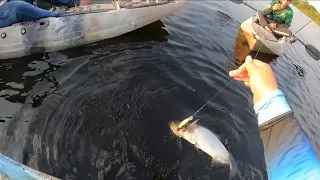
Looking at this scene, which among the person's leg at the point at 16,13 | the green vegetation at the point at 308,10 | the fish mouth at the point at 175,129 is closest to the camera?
the fish mouth at the point at 175,129

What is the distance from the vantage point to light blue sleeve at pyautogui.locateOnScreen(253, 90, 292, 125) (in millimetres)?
2158

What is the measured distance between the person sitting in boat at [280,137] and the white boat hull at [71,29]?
6285mm

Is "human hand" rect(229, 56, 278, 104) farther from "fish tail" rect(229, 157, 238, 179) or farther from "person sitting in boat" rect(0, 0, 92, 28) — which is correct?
"person sitting in boat" rect(0, 0, 92, 28)

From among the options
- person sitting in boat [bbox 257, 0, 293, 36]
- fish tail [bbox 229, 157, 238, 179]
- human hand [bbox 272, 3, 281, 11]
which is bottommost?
fish tail [bbox 229, 157, 238, 179]

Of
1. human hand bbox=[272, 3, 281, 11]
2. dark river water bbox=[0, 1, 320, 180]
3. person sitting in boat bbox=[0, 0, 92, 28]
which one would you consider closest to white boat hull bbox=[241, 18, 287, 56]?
human hand bbox=[272, 3, 281, 11]

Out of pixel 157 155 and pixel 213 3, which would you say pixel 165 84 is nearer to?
pixel 157 155

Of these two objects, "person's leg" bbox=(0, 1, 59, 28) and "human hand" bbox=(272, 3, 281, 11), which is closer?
"person's leg" bbox=(0, 1, 59, 28)

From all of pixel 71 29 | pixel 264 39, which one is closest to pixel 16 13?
pixel 71 29

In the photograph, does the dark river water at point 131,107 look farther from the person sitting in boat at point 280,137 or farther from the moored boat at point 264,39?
the person sitting in boat at point 280,137

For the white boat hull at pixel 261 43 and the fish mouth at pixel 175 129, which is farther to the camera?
the white boat hull at pixel 261 43

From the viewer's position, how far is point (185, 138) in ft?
18.0

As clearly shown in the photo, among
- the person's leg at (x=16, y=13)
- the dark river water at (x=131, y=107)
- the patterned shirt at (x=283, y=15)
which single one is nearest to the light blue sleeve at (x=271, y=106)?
the dark river water at (x=131, y=107)

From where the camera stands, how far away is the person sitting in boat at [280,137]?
6.44 feet

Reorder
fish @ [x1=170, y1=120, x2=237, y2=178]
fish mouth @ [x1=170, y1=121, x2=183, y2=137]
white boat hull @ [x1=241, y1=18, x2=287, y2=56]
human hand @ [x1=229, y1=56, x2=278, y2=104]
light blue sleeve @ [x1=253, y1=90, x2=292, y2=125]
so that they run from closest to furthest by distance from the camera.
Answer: light blue sleeve @ [x1=253, y1=90, x2=292, y2=125] → human hand @ [x1=229, y1=56, x2=278, y2=104] → fish @ [x1=170, y1=120, x2=237, y2=178] → fish mouth @ [x1=170, y1=121, x2=183, y2=137] → white boat hull @ [x1=241, y1=18, x2=287, y2=56]
